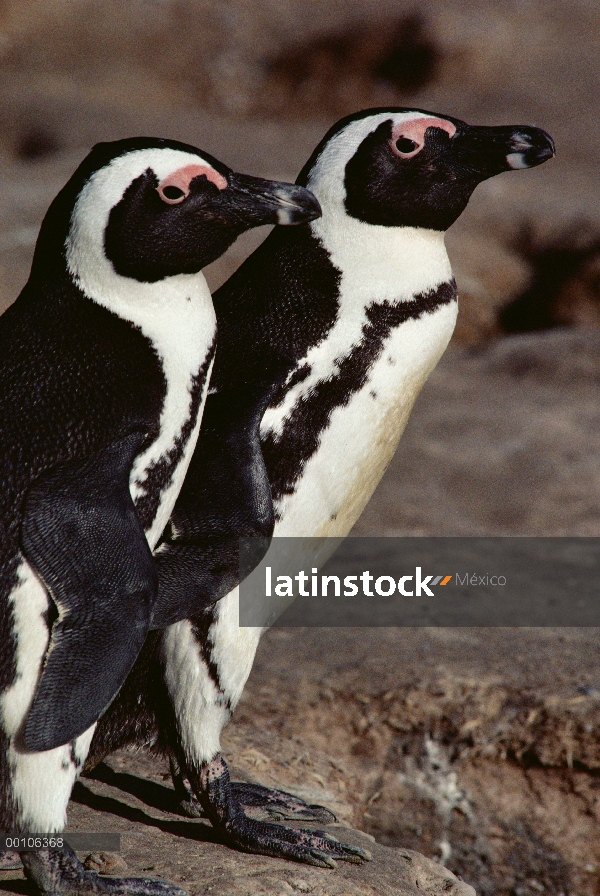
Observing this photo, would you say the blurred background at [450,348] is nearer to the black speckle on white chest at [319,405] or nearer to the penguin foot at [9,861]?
the penguin foot at [9,861]

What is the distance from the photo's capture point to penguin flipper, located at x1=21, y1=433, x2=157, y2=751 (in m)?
1.45

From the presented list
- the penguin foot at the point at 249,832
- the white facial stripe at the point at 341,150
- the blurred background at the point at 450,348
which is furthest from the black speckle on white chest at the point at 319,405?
the blurred background at the point at 450,348

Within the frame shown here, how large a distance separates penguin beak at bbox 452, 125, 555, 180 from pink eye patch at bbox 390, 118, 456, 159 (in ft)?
0.23

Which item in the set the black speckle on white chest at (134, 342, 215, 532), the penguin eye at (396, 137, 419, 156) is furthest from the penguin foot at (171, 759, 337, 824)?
the penguin eye at (396, 137, 419, 156)

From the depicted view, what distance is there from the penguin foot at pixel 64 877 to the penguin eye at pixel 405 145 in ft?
4.34

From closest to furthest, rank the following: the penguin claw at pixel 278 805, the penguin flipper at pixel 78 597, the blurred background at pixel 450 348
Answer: the penguin flipper at pixel 78 597 → the penguin claw at pixel 278 805 → the blurred background at pixel 450 348

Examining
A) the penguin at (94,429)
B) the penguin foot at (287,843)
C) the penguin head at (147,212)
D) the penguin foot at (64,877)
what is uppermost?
the penguin head at (147,212)

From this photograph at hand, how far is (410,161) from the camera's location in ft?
6.50

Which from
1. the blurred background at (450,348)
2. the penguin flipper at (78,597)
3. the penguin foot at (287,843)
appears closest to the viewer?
the penguin flipper at (78,597)

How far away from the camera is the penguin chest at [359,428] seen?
77.1 inches

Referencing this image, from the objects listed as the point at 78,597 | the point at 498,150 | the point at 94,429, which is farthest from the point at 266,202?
the point at 78,597

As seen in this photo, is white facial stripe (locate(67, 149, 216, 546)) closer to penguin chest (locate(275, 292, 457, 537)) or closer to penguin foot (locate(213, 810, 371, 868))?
penguin chest (locate(275, 292, 457, 537))

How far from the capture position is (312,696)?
2746 mm

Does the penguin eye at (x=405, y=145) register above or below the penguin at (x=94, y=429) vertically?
above
